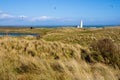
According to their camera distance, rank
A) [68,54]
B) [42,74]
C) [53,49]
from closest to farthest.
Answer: [42,74] → [68,54] → [53,49]

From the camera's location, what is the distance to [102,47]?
10578mm

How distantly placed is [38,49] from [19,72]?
6.04 meters

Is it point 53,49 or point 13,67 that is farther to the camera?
point 53,49

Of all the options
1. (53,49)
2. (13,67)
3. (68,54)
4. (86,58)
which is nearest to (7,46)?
(53,49)

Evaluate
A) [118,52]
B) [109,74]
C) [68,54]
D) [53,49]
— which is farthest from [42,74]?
[53,49]

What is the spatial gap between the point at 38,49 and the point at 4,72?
274 inches

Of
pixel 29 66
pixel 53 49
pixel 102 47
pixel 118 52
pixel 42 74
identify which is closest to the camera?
pixel 42 74

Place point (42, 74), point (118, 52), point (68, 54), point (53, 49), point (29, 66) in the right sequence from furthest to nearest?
point (53, 49), point (68, 54), point (118, 52), point (29, 66), point (42, 74)

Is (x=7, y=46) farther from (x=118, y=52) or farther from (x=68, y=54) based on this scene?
(x=118, y=52)

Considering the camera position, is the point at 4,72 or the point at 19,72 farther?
the point at 19,72

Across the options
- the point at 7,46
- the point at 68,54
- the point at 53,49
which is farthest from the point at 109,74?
the point at 7,46

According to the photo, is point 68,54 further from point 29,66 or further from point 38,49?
point 29,66

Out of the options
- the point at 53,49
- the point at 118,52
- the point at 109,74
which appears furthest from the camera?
the point at 53,49

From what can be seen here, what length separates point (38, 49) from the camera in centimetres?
1304
